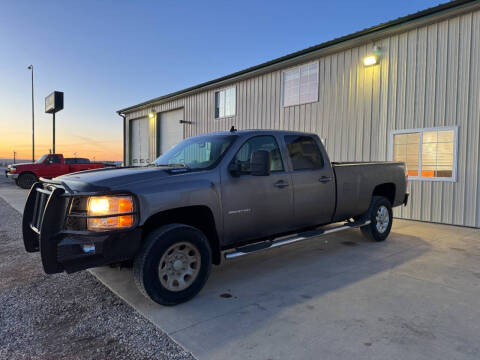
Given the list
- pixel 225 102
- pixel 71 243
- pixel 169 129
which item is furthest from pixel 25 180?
pixel 71 243

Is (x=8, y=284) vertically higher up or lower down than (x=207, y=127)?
lower down

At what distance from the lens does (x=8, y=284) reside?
12.7 feet

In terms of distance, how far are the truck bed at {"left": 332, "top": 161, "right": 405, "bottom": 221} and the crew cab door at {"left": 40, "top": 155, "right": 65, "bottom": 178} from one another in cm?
1651

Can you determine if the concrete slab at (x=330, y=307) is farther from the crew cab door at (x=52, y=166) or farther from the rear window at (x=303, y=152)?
the crew cab door at (x=52, y=166)

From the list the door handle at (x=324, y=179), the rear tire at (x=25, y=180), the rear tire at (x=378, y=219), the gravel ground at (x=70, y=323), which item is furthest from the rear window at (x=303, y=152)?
the rear tire at (x=25, y=180)

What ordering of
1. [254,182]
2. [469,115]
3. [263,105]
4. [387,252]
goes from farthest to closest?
[263,105] < [469,115] < [387,252] < [254,182]

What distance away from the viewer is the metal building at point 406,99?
722 cm

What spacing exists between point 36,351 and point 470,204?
27.5 ft

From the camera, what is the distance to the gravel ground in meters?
2.43

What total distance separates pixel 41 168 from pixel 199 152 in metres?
15.9

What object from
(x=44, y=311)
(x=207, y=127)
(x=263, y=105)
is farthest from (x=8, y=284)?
(x=207, y=127)

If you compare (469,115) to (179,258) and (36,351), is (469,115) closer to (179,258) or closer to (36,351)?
(179,258)

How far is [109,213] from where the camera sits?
9.36ft

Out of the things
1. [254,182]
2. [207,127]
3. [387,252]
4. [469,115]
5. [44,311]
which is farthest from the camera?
[207,127]
